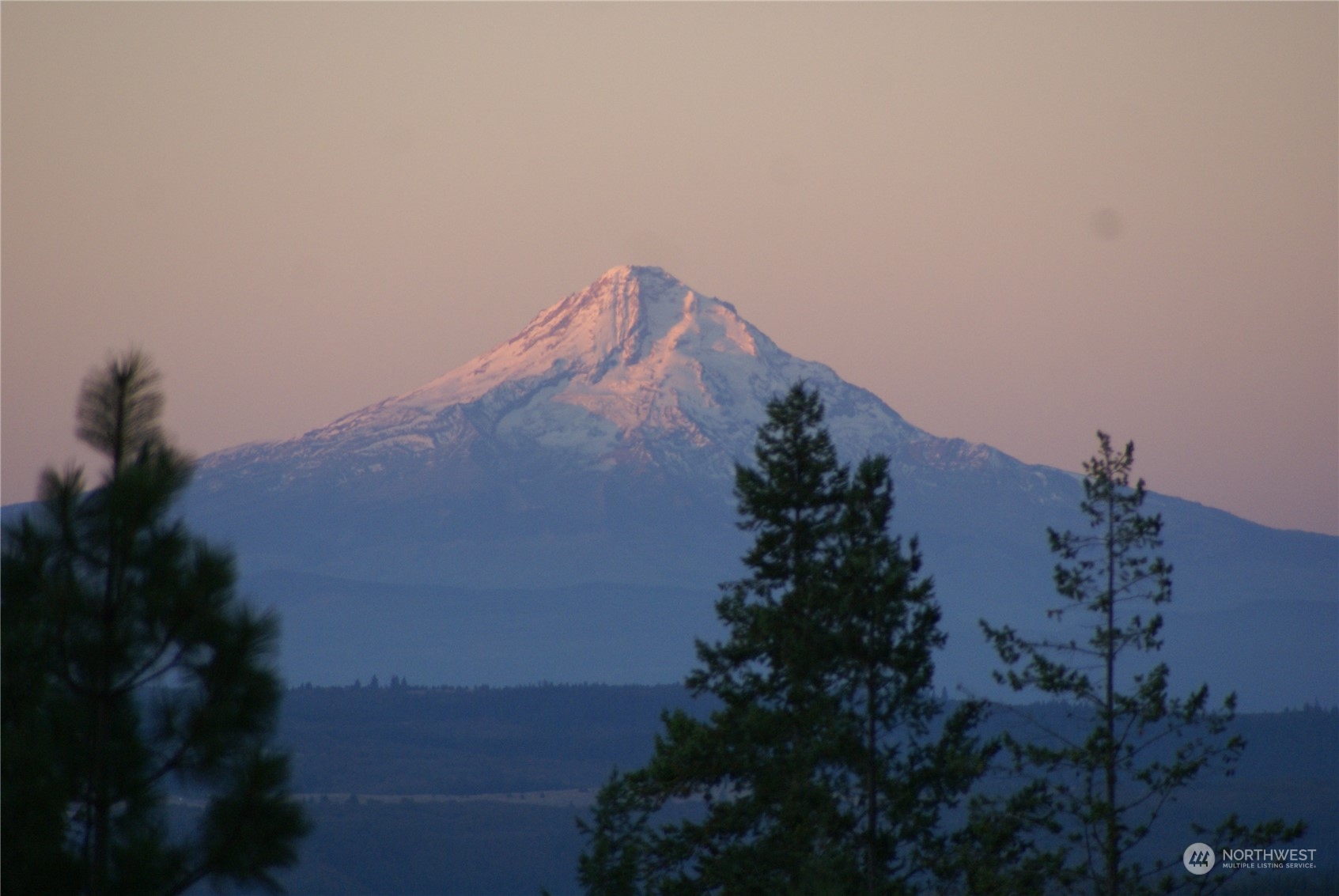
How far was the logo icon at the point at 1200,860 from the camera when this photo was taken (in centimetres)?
2230

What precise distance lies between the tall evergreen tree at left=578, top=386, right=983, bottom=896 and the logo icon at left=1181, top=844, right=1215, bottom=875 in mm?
3075

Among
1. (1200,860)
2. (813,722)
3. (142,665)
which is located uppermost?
(142,665)

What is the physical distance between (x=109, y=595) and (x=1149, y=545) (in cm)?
1423

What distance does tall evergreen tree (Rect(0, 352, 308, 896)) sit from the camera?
12.6 meters

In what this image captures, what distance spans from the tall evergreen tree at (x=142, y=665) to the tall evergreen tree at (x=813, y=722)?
10288 millimetres

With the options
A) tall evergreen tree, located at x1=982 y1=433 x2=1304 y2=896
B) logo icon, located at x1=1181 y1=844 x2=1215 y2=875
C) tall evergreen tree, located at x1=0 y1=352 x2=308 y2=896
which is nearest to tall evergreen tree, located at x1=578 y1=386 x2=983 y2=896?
tall evergreen tree, located at x1=982 y1=433 x2=1304 y2=896

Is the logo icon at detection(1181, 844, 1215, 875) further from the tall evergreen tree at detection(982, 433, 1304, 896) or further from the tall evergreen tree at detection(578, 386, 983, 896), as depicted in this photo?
the tall evergreen tree at detection(578, 386, 983, 896)

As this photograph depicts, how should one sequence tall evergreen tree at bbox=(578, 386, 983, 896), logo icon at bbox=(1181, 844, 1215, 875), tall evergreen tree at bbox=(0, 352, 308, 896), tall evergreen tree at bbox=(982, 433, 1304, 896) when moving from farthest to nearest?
1. tall evergreen tree at bbox=(578, 386, 983, 896)
2. logo icon at bbox=(1181, 844, 1215, 875)
3. tall evergreen tree at bbox=(982, 433, 1304, 896)
4. tall evergreen tree at bbox=(0, 352, 308, 896)

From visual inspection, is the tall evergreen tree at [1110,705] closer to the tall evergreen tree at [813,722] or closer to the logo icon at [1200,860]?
the logo icon at [1200,860]

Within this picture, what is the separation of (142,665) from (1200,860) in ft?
50.7

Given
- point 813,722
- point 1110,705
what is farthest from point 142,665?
point 1110,705

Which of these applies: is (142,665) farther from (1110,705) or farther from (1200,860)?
(1200,860)

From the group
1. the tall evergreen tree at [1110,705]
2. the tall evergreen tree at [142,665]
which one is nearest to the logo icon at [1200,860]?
the tall evergreen tree at [1110,705]

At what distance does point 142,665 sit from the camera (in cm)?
1275
